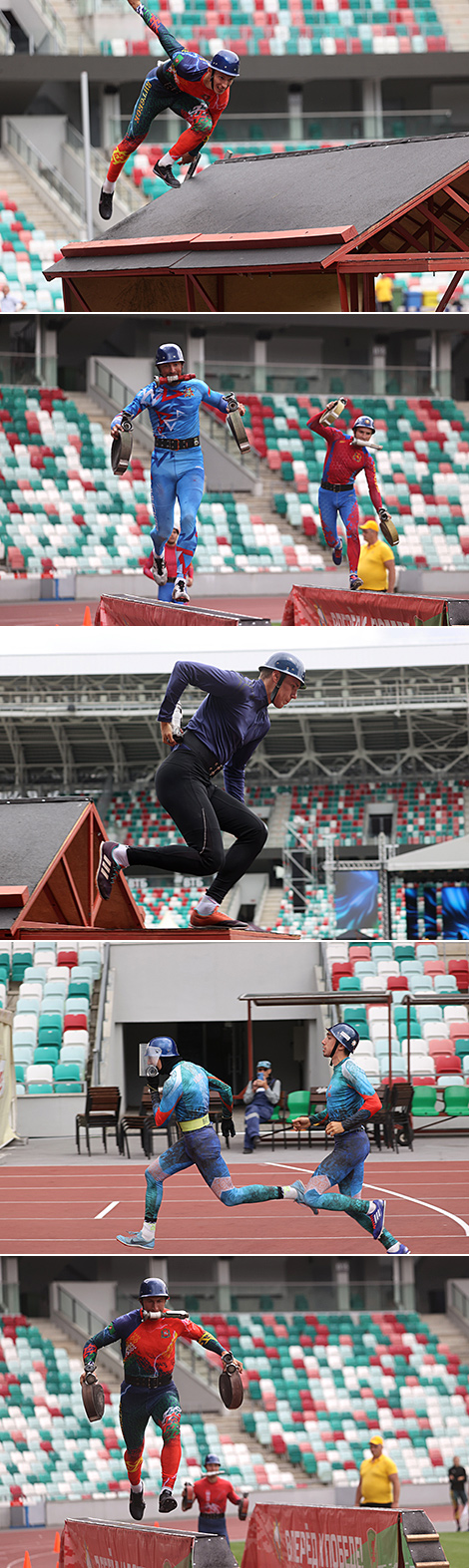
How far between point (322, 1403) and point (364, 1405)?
39 centimetres

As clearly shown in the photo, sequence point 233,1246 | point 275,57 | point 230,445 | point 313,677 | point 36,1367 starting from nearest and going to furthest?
1. point 233,1246
2. point 36,1367
3. point 230,445
4. point 313,677
5. point 275,57

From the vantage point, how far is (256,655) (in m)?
22.2

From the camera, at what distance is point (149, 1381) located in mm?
10094

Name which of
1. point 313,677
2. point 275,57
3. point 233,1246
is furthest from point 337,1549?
point 275,57

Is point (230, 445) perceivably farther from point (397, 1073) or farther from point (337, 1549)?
point (337, 1549)

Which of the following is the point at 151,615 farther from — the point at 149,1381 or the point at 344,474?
the point at 149,1381

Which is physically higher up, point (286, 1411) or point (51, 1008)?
point (51, 1008)

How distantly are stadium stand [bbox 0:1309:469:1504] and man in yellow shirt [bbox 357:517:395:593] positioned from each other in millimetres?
6278

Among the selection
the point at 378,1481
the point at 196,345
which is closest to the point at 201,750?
the point at 378,1481

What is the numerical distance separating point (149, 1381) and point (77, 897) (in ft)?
12.5

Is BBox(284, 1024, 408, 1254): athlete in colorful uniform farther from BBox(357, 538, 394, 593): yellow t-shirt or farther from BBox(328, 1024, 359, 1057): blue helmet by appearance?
BBox(357, 538, 394, 593): yellow t-shirt

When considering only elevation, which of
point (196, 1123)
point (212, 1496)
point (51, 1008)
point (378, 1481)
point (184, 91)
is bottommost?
point (378, 1481)

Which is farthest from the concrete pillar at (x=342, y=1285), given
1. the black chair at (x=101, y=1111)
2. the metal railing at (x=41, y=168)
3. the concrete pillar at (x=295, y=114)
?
the concrete pillar at (x=295, y=114)

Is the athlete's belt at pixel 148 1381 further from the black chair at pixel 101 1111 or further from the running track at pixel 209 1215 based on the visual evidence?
the black chair at pixel 101 1111
